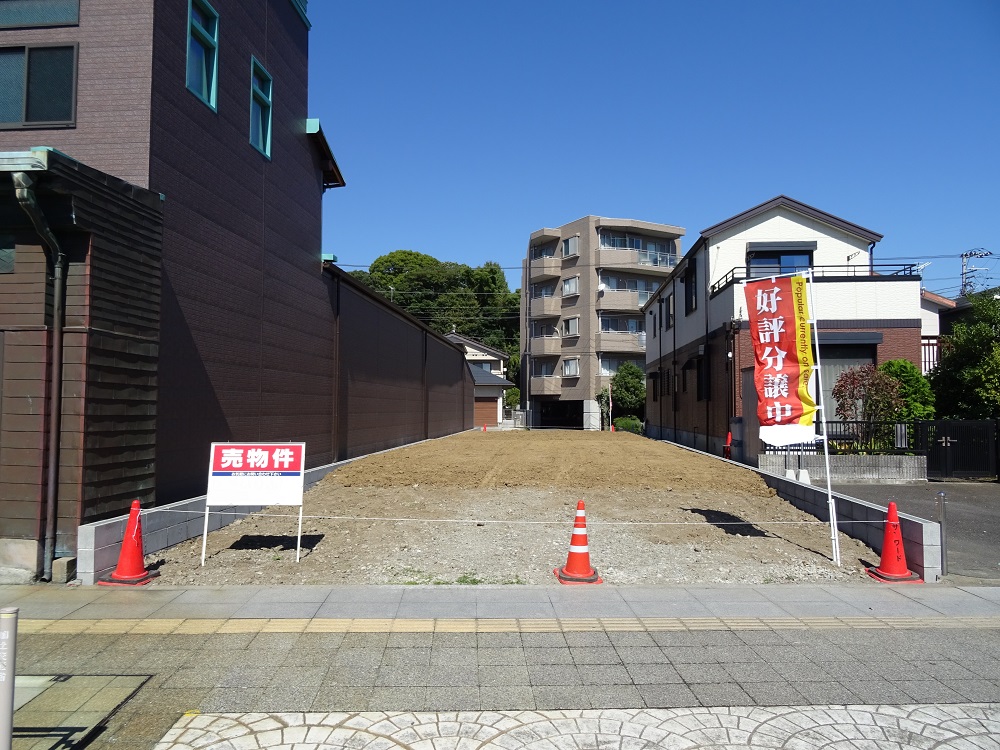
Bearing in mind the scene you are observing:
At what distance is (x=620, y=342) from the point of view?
54031mm

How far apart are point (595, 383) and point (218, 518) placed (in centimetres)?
4509

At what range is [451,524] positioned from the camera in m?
10.9

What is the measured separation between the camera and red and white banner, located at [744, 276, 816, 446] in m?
10.2

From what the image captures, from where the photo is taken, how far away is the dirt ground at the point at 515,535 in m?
8.25

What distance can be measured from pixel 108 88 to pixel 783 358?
1054 cm

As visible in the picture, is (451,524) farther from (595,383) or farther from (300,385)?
(595,383)

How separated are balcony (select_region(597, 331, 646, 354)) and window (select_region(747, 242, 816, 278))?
2983 cm

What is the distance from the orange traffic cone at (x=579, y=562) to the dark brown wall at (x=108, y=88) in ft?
24.0

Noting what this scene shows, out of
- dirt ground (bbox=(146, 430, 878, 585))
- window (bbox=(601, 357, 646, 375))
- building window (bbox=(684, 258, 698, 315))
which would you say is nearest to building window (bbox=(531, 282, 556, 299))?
window (bbox=(601, 357, 646, 375))

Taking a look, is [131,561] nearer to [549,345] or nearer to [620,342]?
[620,342]

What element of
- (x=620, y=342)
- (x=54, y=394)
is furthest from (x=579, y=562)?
(x=620, y=342)

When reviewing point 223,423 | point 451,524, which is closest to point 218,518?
point 223,423

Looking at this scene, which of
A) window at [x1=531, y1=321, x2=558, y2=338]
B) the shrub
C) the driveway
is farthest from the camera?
window at [x1=531, y1=321, x2=558, y2=338]

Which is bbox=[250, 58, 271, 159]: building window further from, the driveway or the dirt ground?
the driveway
